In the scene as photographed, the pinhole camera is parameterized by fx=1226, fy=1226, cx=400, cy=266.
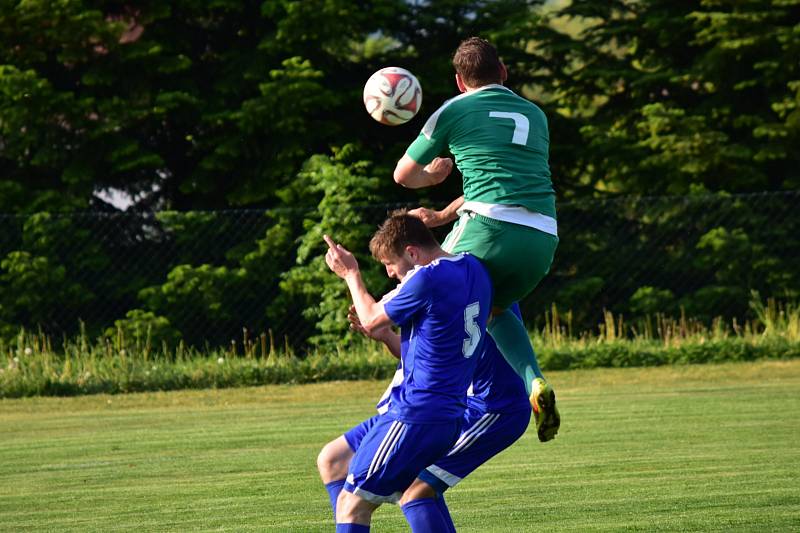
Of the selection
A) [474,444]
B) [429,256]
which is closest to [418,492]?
[474,444]

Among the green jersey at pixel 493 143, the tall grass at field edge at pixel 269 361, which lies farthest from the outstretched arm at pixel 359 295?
the tall grass at field edge at pixel 269 361

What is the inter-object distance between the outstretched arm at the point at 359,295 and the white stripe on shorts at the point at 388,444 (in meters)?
0.42

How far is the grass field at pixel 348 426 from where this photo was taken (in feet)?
23.7

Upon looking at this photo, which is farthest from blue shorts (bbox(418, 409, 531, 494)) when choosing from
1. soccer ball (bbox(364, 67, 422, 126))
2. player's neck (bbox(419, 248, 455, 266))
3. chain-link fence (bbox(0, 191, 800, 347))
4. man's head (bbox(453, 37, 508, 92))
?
chain-link fence (bbox(0, 191, 800, 347))

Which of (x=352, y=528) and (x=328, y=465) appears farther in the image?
(x=328, y=465)

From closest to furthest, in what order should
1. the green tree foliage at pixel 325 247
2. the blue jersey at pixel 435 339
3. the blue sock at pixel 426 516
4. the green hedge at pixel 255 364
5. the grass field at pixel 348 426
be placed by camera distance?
the blue jersey at pixel 435 339
the blue sock at pixel 426 516
the grass field at pixel 348 426
the green hedge at pixel 255 364
the green tree foliage at pixel 325 247

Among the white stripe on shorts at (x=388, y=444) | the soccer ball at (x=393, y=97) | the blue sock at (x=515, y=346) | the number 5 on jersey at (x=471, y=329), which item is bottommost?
the white stripe on shorts at (x=388, y=444)

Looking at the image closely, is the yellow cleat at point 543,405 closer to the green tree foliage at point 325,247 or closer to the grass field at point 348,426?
the grass field at point 348,426

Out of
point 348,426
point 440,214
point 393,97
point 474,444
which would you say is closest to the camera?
point 474,444

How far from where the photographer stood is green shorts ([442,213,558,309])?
5.84m

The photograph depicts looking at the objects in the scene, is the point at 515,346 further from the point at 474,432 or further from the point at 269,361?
the point at 269,361

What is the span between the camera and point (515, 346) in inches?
236

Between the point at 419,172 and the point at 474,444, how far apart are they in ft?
4.44

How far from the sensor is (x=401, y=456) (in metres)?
5.05
